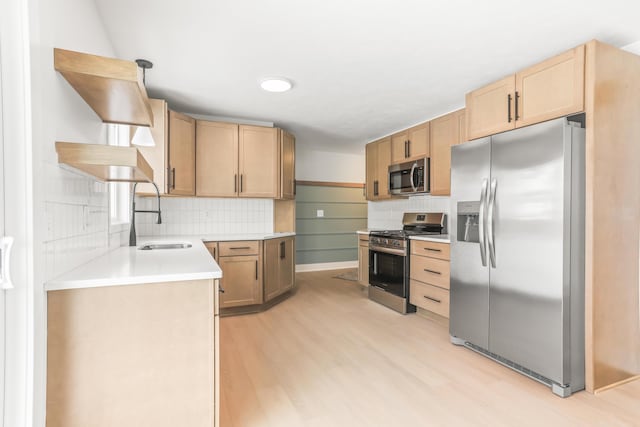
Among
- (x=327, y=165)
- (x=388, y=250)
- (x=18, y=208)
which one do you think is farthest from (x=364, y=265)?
(x=18, y=208)

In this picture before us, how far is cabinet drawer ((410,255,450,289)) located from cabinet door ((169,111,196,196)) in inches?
99.6

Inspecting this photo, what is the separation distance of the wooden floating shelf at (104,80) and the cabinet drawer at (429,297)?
9.29ft

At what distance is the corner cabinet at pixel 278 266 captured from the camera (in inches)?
148

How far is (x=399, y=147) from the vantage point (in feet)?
14.2

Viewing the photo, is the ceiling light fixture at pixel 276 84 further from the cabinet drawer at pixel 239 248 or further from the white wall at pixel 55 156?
the cabinet drawer at pixel 239 248

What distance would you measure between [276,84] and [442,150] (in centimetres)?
191

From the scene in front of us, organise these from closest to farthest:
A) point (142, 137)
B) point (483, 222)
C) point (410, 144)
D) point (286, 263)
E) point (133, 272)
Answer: point (133, 272) < point (142, 137) < point (483, 222) < point (410, 144) < point (286, 263)

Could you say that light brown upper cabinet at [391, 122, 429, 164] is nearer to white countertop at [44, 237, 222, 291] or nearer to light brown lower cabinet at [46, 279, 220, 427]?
white countertop at [44, 237, 222, 291]

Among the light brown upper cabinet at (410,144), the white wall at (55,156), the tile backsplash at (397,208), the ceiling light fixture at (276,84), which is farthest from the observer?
the tile backsplash at (397,208)

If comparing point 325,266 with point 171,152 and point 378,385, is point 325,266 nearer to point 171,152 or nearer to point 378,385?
point 171,152

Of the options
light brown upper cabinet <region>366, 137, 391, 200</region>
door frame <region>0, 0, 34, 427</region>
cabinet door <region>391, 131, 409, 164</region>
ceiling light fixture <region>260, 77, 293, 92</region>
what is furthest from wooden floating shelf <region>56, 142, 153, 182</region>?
light brown upper cabinet <region>366, 137, 391, 200</region>

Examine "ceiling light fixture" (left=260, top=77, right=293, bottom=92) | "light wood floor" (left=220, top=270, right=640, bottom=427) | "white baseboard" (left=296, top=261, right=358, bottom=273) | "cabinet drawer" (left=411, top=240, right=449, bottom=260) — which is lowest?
"light wood floor" (left=220, top=270, right=640, bottom=427)

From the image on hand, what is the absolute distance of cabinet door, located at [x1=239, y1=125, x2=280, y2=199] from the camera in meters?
3.96

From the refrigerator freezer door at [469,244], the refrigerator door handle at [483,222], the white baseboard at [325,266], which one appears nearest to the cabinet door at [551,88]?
the refrigerator freezer door at [469,244]
